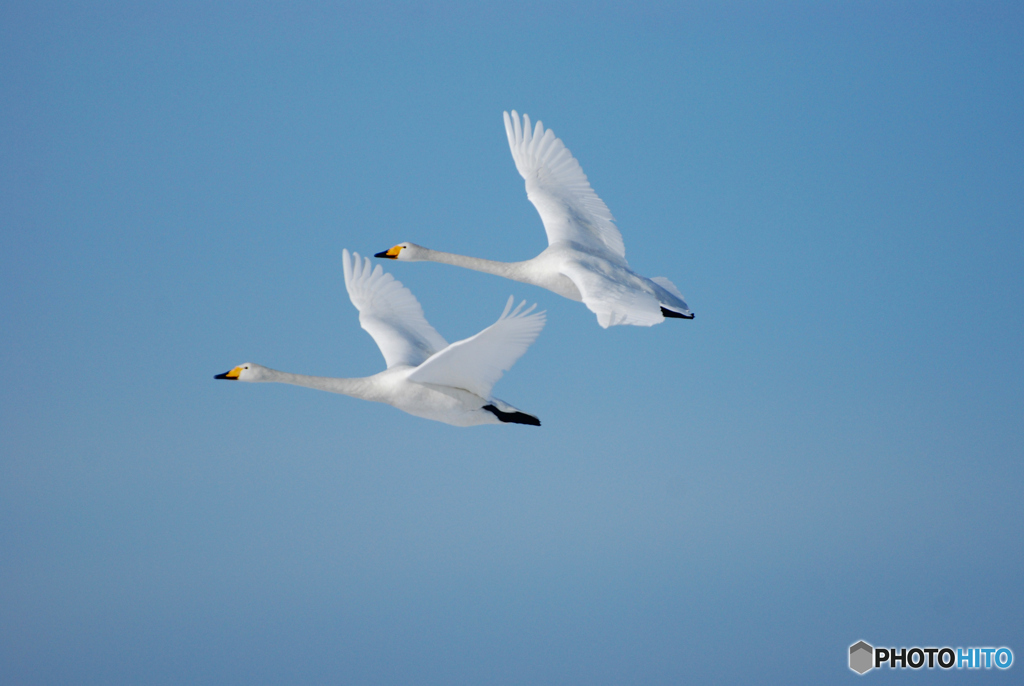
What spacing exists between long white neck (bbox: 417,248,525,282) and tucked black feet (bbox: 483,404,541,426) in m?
2.22

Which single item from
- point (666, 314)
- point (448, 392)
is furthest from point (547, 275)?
point (448, 392)

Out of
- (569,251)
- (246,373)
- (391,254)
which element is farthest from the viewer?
(391,254)

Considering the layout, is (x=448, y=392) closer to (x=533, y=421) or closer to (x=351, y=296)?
(x=533, y=421)

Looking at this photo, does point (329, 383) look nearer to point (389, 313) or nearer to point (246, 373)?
A: point (246, 373)

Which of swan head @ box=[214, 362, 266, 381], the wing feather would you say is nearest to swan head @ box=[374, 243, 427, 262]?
the wing feather

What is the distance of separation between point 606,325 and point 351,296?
5403 mm

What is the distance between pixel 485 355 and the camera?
1159cm

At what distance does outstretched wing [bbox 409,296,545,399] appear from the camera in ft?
36.4

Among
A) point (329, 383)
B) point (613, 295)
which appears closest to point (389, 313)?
point (329, 383)

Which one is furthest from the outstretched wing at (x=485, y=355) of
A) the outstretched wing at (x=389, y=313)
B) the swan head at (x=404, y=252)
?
the swan head at (x=404, y=252)

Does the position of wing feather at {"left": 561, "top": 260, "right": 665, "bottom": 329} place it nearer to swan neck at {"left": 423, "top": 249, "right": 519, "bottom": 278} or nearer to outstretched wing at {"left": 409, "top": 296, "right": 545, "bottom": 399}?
outstretched wing at {"left": 409, "top": 296, "right": 545, "bottom": 399}

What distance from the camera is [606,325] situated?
10953 millimetres

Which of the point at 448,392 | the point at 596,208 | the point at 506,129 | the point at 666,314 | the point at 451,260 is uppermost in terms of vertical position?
the point at 506,129

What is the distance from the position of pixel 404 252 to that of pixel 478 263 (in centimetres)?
104
